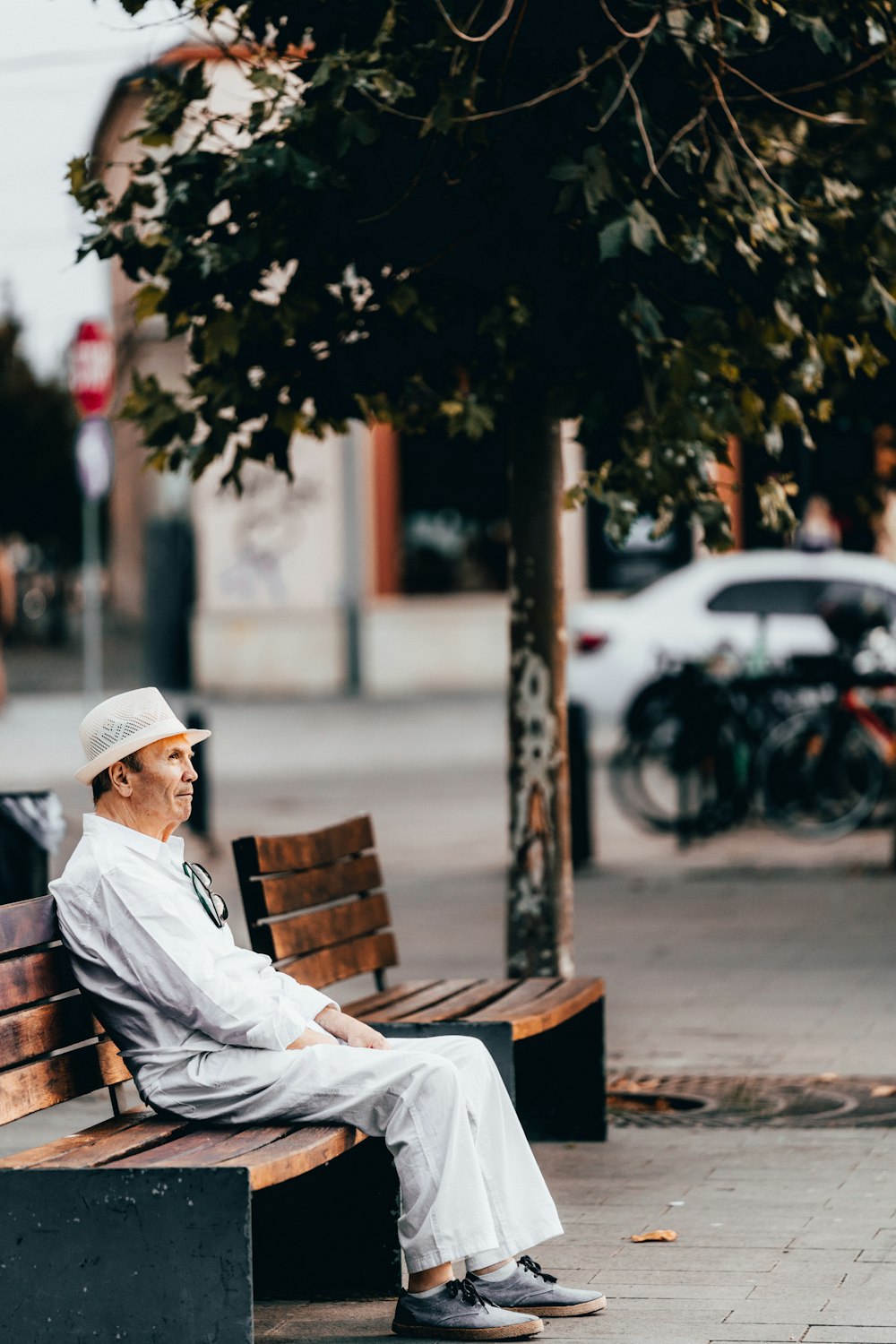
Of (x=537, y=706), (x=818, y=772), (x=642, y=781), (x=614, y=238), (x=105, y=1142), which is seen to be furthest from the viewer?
(x=642, y=781)

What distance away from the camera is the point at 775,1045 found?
7539 mm

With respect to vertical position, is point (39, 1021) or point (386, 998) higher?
point (39, 1021)

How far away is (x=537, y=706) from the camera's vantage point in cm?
702

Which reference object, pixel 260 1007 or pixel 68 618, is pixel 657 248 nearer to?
pixel 260 1007

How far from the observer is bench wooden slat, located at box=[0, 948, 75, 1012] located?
14.2 feet

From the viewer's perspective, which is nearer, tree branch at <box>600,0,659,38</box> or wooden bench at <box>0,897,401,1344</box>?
wooden bench at <box>0,897,401,1344</box>

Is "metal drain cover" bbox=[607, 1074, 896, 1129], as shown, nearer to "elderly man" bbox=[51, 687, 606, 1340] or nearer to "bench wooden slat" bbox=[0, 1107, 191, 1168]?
"elderly man" bbox=[51, 687, 606, 1340]

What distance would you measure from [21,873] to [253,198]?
2979mm

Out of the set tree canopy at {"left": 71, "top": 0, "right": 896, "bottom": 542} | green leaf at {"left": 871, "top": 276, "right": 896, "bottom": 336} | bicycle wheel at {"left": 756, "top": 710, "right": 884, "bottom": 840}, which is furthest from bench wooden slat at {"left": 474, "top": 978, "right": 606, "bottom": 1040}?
bicycle wheel at {"left": 756, "top": 710, "right": 884, "bottom": 840}

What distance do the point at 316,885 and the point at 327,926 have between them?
123 mm

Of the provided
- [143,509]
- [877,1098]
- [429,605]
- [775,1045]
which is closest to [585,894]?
[775,1045]

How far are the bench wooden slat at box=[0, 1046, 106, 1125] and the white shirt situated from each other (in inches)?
5.2

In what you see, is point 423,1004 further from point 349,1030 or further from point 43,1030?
point 43,1030

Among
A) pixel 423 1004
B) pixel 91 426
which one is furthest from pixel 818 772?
pixel 423 1004
